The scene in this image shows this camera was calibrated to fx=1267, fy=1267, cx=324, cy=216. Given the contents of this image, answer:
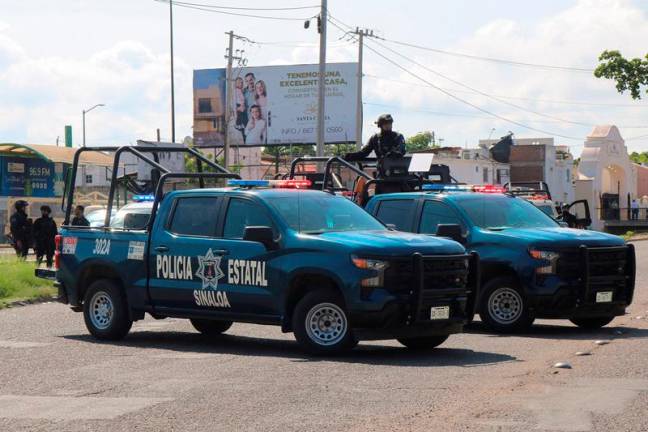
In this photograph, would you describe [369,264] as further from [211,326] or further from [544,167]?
[544,167]

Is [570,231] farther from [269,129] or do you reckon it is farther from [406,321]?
[269,129]

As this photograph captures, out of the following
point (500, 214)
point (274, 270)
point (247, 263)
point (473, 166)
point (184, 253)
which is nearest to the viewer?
point (274, 270)

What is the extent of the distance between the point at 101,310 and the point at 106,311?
0.31 feet

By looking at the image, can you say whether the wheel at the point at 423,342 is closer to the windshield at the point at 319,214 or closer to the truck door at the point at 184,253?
the windshield at the point at 319,214

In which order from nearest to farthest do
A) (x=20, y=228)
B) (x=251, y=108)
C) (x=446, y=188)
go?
(x=446, y=188)
(x=20, y=228)
(x=251, y=108)

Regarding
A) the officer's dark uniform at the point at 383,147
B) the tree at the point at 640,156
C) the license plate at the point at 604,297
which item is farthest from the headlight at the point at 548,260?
the tree at the point at 640,156

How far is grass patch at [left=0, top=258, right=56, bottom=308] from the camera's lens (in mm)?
21828

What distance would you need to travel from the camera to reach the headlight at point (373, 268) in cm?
1265

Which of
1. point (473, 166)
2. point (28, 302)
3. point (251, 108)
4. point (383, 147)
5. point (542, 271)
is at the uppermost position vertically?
point (251, 108)

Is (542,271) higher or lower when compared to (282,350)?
higher

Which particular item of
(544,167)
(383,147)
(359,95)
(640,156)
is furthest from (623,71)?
(640,156)

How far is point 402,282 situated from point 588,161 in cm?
8335

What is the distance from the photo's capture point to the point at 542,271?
15531 mm

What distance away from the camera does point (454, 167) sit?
8425 centimetres
